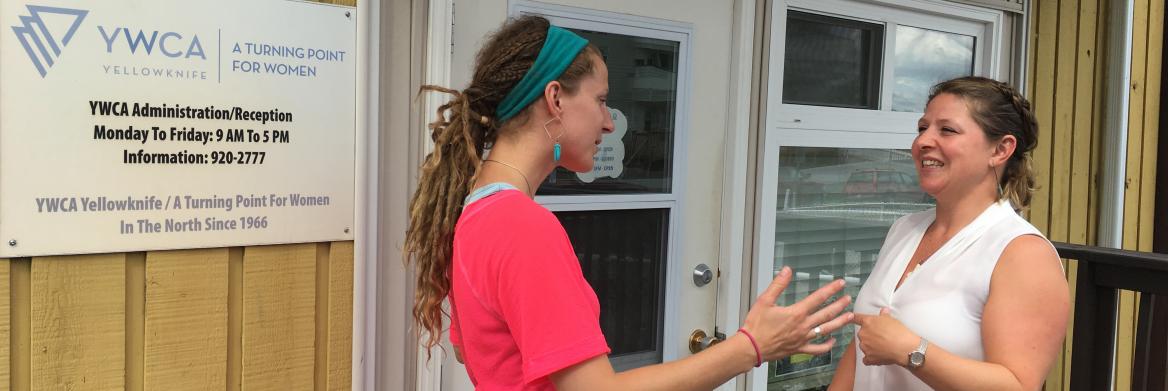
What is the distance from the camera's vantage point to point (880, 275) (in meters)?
1.75

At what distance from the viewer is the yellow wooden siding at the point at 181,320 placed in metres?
1.57

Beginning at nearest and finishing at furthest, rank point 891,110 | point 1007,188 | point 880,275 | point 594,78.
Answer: point 594,78 < point 1007,188 < point 880,275 < point 891,110

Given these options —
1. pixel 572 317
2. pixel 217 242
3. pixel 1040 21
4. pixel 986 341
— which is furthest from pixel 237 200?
pixel 1040 21

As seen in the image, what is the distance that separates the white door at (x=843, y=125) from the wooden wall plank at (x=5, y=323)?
6.41 ft

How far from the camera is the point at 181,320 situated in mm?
1692

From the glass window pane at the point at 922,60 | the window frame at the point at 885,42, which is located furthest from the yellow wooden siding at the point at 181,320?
the glass window pane at the point at 922,60

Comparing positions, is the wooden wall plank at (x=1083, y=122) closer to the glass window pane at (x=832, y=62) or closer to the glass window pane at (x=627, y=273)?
the glass window pane at (x=832, y=62)

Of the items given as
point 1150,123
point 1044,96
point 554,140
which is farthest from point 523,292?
point 1150,123

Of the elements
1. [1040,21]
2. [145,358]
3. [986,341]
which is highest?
[1040,21]

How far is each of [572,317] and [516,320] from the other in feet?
0.25

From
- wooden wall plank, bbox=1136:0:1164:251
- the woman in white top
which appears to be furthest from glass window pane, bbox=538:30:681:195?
wooden wall plank, bbox=1136:0:1164:251

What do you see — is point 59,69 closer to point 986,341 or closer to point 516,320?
point 516,320

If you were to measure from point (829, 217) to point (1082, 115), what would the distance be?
1257mm

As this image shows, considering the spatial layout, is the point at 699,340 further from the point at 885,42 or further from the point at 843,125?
the point at 885,42
